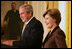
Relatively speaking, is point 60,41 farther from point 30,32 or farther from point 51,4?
point 51,4

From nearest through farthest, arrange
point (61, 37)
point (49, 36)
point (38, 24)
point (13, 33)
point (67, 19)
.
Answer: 1. point (61, 37)
2. point (49, 36)
3. point (38, 24)
4. point (13, 33)
5. point (67, 19)

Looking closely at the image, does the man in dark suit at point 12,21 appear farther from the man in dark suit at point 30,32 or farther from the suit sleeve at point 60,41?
the suit sleeve at point 60,41

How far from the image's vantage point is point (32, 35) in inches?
81.5

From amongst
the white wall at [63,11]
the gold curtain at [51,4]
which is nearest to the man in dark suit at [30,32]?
the gold curtain at [51,4]

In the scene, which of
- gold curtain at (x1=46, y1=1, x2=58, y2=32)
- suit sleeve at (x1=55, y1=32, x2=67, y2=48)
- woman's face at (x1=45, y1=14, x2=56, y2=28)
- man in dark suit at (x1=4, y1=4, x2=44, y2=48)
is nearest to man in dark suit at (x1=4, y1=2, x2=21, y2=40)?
man in dark suit at (x1=4, y1=4, x2=44, y2=48)

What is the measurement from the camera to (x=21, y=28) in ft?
7.91

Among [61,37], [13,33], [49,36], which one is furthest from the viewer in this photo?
[13,33]

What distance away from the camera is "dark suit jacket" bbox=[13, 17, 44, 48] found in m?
2.07

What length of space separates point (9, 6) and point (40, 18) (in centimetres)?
52

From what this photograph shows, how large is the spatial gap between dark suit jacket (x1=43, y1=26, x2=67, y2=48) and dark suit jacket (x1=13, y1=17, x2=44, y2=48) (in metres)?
0.15

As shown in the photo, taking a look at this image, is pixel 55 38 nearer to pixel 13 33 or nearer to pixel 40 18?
pixel 40 18

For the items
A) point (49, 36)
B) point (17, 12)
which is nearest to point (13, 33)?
point (17, 12)

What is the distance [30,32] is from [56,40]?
41 centimetres

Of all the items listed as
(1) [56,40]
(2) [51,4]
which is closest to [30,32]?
(1) [56,40]
